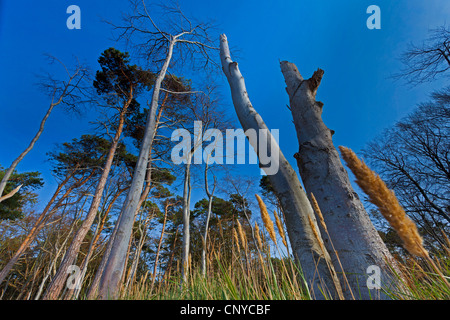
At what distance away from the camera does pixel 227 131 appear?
10.4 meters

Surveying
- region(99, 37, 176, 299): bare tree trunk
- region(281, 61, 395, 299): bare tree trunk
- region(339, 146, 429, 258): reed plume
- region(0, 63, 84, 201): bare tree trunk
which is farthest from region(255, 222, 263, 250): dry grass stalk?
region(0, 63, 84, 201): bare tree trunk

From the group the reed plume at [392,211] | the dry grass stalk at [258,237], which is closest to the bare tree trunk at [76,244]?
the dry grass stalk at [258,237]

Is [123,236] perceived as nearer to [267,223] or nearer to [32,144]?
[267,223]

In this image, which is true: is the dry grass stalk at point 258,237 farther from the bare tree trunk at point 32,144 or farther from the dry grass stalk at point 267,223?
the bare tree trunk at point 32,144

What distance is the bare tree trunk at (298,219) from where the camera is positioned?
1453mm

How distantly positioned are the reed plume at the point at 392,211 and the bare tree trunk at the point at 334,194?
1.58ft

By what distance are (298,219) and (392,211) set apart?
951 millimetres

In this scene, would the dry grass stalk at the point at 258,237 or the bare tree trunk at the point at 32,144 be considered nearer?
the dry grass stalk at the point at 258,237

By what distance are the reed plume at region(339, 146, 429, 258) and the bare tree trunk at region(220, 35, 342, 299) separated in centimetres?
47

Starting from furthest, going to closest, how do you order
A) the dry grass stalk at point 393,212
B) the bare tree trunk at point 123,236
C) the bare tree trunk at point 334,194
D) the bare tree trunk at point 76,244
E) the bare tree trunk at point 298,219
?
the bare tree trunk at point 76,244, the bare tree trunk at point 123,236, the bare tree trunk at point 298,219, the bare tree trunk at point 334,194, the dry grass stalk at point 393,212

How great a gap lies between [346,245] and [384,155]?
10141 millimetres

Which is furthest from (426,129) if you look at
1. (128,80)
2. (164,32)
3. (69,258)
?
(69,258)

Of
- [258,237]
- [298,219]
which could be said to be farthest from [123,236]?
[298,219]

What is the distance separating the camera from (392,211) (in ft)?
2.68
